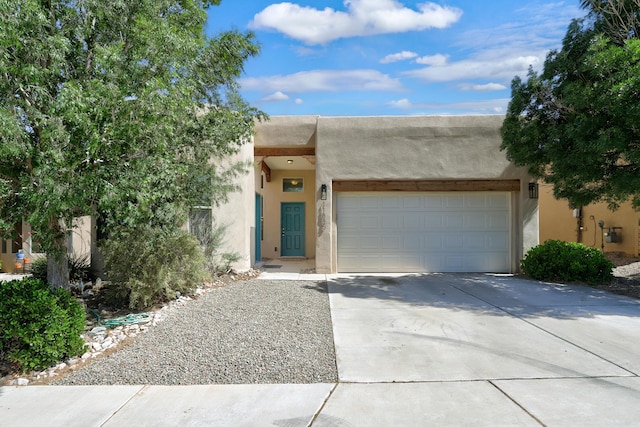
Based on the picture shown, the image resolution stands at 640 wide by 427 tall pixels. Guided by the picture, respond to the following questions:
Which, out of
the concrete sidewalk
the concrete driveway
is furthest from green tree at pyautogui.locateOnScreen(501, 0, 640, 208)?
the concrete sidewalk

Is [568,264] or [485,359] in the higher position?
[568,264]

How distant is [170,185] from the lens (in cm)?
610

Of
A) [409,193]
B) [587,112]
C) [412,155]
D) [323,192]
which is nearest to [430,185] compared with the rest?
[409,193]

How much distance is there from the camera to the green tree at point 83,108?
4.57 metres

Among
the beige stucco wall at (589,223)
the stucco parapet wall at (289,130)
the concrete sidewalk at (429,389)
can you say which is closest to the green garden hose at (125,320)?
the concrete sidewalk at (429,389)

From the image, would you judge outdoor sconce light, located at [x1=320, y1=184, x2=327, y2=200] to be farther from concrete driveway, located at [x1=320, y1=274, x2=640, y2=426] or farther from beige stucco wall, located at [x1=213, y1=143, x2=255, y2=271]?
concrete driveway, located at [x1=320, y1=274, x2=640, y2=426]

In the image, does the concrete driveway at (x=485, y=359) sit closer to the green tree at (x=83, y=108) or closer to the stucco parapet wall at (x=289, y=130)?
the green tree at (x=83, y=108)

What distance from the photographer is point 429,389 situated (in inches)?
166

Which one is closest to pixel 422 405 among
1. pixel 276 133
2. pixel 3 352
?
pixel 3 352

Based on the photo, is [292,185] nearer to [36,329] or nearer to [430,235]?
[430,235]

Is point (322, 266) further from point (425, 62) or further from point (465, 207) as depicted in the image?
point (425, 62)

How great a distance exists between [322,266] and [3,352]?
7.42 m

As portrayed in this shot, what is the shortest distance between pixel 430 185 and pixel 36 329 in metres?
9.35

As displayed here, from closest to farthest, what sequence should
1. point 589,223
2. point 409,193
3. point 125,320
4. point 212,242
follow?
point 125,320 < point 212,242 < point 409,193 < point 589,223
